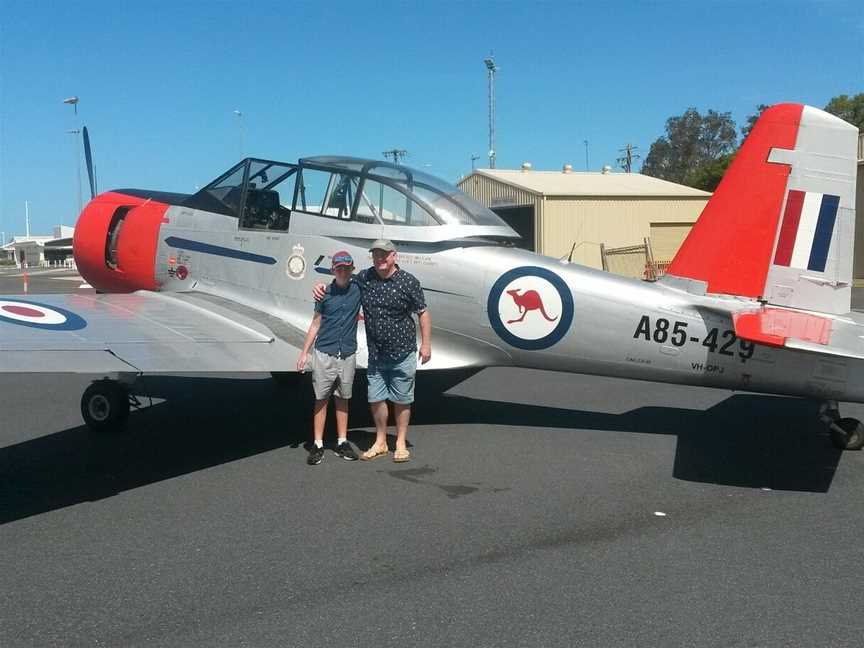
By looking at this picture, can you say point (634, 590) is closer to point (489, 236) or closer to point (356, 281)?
point (356, 281)

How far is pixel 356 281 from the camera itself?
5801mm

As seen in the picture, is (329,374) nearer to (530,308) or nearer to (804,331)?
(530,308)

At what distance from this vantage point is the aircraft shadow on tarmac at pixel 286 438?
514cm

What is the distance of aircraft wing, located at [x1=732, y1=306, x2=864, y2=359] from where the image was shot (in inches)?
177

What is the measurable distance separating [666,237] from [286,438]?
28.5 meters

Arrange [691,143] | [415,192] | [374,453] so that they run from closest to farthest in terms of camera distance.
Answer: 1. [374,453]
2. [415,192]
3. [691,143]

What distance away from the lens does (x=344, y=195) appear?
679 centimetres

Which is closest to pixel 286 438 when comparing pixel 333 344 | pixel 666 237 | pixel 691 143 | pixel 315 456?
pixel 315 456

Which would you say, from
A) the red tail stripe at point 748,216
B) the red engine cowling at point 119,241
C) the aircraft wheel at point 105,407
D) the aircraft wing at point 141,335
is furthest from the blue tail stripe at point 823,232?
the red engine cowling at point 119,241

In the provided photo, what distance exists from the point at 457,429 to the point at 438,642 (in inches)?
145

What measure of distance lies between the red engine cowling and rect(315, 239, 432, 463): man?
3.33 m

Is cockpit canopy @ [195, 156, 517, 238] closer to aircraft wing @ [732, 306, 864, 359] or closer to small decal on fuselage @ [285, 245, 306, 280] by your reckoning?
small decal on fuselage @ [285, 245, 306, 280]

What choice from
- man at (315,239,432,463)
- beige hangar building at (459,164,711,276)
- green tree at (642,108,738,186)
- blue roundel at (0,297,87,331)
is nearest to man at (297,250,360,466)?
man at (315,239,432,463)

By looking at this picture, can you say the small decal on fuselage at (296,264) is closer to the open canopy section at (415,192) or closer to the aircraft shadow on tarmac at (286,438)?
the open canopy section at (415,192)
